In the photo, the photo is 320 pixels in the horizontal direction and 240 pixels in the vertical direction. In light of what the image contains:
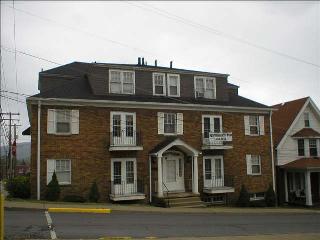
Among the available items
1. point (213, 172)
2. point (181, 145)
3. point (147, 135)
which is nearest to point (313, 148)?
point (213, 172)

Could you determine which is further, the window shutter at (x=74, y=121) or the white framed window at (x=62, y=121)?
the window shutter at (x=74, y=121)

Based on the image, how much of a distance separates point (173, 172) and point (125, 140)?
447cm

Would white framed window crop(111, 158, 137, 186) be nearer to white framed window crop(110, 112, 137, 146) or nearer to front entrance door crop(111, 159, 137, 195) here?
front entrance door crop(111, 159, 137, 195)

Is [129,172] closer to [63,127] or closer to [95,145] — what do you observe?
[95,145]

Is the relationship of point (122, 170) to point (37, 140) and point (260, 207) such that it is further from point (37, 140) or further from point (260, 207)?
point (260, 207)

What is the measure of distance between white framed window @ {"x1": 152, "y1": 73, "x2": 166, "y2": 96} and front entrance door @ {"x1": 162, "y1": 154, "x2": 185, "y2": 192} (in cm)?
447

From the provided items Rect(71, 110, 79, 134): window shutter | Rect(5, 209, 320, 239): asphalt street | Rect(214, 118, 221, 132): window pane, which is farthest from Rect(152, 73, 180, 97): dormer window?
Rect(5, 209, 320, 239): asphalt street

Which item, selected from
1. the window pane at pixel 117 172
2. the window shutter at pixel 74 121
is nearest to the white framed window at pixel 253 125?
the window pane at pixel 117 172

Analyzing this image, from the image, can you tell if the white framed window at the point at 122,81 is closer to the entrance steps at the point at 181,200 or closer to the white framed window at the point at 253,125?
the entrance steps at the point at 181,200

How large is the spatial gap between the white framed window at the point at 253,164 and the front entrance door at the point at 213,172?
2470 mm

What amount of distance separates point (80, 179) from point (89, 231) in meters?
10.7

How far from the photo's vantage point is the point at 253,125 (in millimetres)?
30422

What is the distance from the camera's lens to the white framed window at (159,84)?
28062mm

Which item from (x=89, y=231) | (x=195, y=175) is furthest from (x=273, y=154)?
(x=89, y=231)
